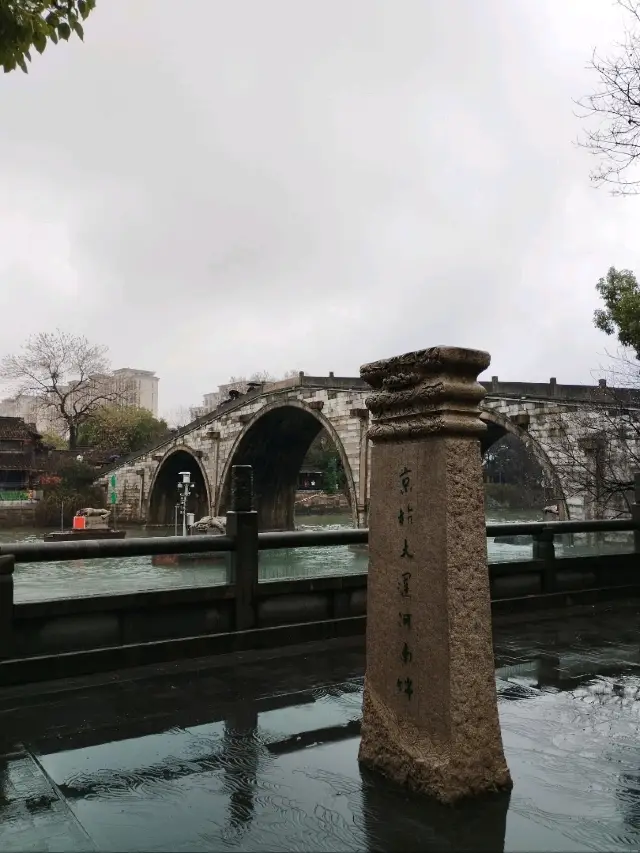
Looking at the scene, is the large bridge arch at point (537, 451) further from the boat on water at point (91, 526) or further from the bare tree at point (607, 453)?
the boat on water at point (91, 526)

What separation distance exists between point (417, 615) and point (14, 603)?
2.67 m

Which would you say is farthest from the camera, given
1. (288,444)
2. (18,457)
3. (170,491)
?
(18,457)

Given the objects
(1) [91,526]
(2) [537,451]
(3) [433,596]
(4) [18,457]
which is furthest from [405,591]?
(4) [18,457]

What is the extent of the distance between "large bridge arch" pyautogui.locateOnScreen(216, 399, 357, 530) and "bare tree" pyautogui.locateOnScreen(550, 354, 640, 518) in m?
15.0

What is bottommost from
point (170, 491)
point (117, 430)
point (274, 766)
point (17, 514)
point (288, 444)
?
point (17, 514)

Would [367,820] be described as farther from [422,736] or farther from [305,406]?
[305,406]

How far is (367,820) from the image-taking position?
2.29m

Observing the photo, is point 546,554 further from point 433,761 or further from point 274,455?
point 274,455

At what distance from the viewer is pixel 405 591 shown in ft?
8.52

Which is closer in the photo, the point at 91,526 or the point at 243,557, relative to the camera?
the point at 243,557

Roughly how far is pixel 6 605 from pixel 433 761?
8.96 feet

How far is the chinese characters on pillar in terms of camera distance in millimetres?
2566

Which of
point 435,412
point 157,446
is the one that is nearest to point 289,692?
point 435,412

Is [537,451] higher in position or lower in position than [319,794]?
higher
